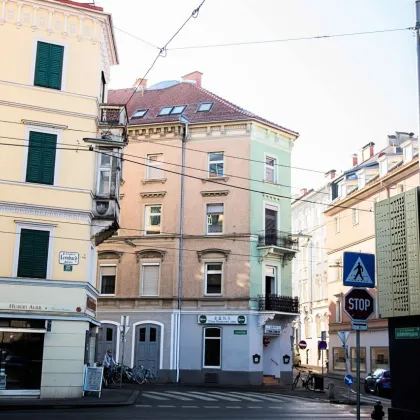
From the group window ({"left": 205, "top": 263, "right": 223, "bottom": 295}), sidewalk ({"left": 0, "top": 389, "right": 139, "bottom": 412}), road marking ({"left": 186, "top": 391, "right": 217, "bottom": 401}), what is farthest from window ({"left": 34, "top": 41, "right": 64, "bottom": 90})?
window ({"left": 205, "top": 263, "right": 223, "bottom": 295})

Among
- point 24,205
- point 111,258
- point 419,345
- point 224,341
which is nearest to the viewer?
point 419,345

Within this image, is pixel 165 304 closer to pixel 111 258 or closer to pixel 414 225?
pixel 111 258

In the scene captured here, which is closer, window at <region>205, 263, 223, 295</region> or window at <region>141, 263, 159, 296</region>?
window at <region>205, 263, 223, 295</region>

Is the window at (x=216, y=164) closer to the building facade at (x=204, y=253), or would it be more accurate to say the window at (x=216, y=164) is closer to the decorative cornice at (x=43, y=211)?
the building facade at (x=204, y=253)

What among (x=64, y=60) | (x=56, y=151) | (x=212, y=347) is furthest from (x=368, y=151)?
(x=56, y=151)

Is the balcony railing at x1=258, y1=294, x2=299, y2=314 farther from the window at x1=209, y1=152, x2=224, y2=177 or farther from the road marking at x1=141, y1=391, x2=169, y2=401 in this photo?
the road marking at x1=141, y1=391, x2=169, y2=401

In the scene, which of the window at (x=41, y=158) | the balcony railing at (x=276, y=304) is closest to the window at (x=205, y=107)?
the balcony railing at (x=276, y=304)

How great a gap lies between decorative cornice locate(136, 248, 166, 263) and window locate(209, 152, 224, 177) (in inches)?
221

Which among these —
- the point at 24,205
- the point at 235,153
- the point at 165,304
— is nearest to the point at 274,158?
the point at 235,153

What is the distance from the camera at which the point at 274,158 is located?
40.3 metres

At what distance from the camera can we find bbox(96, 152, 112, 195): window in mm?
25938

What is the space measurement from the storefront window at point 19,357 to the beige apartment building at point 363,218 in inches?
1058

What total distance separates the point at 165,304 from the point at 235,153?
9966mm

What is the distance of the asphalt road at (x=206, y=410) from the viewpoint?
18078 millimetres
